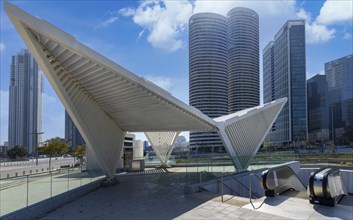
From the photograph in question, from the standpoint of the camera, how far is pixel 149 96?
14742 millimetres

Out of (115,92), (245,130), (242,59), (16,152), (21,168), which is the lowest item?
(16,152)

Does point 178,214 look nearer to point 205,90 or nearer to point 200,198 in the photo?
point 200,198

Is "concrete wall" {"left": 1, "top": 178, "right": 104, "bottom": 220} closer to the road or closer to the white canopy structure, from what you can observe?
the white canopy structure

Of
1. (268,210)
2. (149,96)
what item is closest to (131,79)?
(149,96)

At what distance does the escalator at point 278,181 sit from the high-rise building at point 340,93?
349ft

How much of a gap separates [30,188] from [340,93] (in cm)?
13279

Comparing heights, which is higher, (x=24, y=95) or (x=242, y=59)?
(x=242, y=59)

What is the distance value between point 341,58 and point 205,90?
208 ft

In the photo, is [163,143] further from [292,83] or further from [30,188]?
[292,83]

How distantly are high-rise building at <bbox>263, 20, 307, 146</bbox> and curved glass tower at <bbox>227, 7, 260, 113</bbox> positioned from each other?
11.4 metres

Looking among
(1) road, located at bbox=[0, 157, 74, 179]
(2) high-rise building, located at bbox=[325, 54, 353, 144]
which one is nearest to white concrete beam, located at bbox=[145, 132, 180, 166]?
(1) road, located at bbox=[0, 157, 74, 179]

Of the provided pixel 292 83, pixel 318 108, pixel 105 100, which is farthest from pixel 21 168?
pixel 318 108

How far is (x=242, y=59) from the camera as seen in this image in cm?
13075

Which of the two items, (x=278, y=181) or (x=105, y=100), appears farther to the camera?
→ (x=105, y=100)
